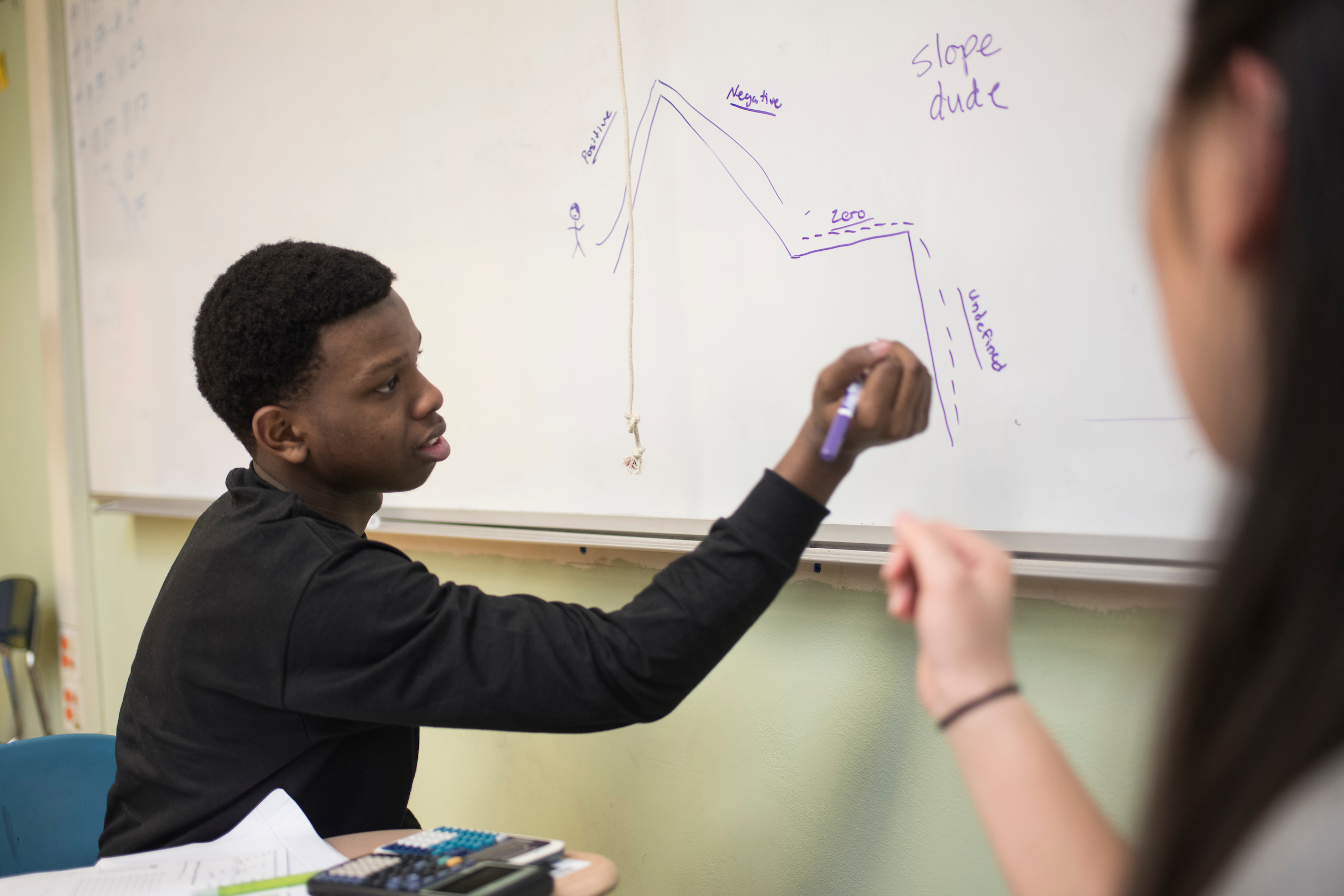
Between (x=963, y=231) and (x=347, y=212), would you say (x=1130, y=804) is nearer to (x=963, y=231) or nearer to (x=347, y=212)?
(x=963, y=231)

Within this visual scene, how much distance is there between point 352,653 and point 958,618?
0.55 meters

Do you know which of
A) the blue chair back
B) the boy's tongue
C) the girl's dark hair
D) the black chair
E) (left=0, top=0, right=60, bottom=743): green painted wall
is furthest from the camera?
(left=0, top=0, right=60, bottom=743): green painted wall

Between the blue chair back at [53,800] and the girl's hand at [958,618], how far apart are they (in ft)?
3.48

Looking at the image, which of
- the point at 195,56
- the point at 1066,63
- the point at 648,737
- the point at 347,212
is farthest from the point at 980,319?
the point at 195,56

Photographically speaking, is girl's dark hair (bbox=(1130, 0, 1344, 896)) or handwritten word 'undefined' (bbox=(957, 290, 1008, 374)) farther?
handwritten word 'undefined' (bbox=(957, 290, 1008, 374))

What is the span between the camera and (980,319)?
957 mm

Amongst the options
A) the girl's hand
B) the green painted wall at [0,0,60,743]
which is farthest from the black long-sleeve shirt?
the green painted wall at [0,0,60,743]

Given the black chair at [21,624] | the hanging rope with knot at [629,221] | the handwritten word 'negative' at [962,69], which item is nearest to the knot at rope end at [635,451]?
the hanging rope with knot at [629,221]

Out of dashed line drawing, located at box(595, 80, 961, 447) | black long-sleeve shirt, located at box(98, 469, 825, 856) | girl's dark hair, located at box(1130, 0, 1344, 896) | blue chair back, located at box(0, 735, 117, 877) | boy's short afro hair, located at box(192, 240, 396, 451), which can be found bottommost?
blue chair back, located at box(0, 735, 117, 877)

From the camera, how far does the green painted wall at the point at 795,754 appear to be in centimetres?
94

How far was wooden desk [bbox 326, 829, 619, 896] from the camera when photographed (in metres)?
0.75

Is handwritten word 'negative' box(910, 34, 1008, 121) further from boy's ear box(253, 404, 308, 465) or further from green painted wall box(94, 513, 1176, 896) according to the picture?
boy's ear box(253, 404, 308, 465)

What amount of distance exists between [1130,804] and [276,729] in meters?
0.83

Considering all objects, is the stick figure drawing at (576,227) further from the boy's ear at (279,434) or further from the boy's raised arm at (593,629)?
the boy's raised arm at (593,629)
